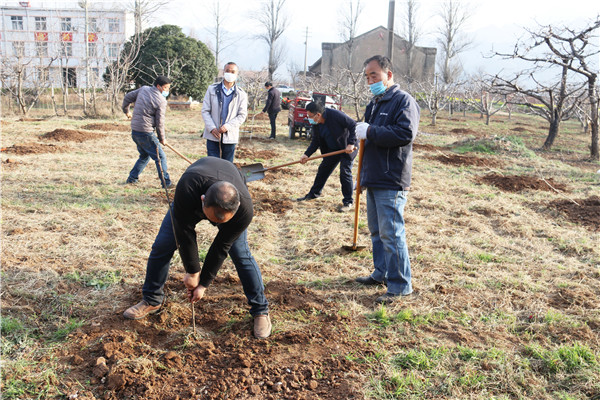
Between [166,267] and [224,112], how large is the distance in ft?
9.32

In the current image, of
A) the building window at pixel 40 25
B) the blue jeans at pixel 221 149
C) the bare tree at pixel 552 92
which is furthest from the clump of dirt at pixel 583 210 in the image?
the building window at pixel 40 25

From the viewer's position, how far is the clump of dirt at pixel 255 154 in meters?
9.99

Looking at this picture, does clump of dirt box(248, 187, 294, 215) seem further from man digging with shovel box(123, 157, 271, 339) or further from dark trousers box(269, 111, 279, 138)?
dark trousers box(269, 111, 279, 138)

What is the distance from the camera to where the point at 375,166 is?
3.50 m

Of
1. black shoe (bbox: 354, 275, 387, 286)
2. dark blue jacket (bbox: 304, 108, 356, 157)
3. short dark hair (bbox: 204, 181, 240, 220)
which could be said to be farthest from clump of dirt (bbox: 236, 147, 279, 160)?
short dark hair (bbox: 204, 181, 240, 220)

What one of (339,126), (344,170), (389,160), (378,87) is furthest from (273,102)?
(389,160)

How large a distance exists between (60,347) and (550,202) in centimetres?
705

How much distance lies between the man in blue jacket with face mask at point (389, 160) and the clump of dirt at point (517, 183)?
520 centimetres

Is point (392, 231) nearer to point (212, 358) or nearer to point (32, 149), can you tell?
point (212, 358)

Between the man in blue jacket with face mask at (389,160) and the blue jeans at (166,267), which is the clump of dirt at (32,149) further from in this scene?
the man in blue jacket with face mask at (389,160)

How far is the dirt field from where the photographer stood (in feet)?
8.63

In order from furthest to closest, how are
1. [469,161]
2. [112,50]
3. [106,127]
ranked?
[112,50] → [106,127] → [469,161]

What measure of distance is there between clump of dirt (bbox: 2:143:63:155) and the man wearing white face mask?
5.34m

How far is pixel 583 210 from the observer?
6598 mm
